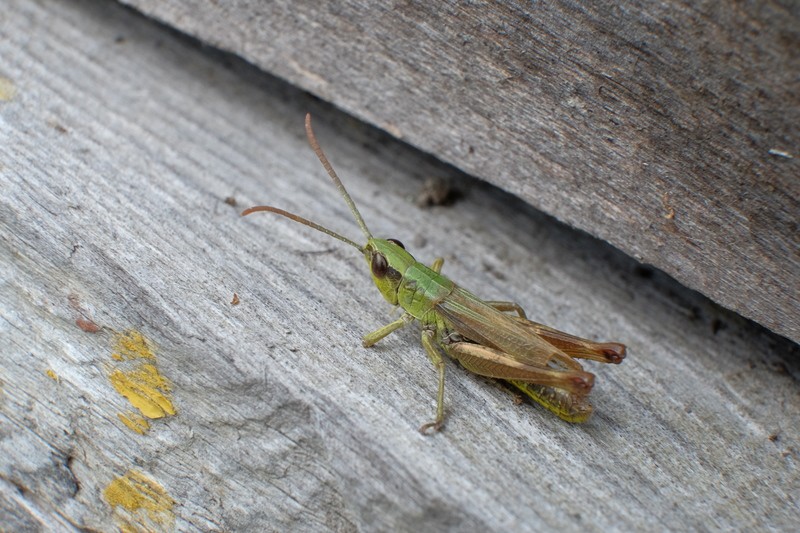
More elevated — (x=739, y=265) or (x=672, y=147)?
(x=672, y=147)

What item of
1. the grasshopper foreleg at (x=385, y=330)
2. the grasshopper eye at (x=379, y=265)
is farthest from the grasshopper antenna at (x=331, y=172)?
the grasshopper foreleg at (x=385, y=330)

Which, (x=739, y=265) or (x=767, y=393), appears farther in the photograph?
(x=767, y=393)

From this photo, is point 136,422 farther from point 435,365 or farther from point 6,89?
point 6,89

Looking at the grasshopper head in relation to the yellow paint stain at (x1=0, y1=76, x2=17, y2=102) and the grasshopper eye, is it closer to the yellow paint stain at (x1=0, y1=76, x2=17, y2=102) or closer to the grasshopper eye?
the grasshopper eye

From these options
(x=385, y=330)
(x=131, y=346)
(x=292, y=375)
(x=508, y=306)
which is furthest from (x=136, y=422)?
(x=508, y=306)

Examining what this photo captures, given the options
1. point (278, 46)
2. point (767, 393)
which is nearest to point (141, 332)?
point (278, 46)

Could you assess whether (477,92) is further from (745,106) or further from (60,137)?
(60,137)

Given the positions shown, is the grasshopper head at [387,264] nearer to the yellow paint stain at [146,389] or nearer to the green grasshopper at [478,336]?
the green grasshopper at [478,336]
